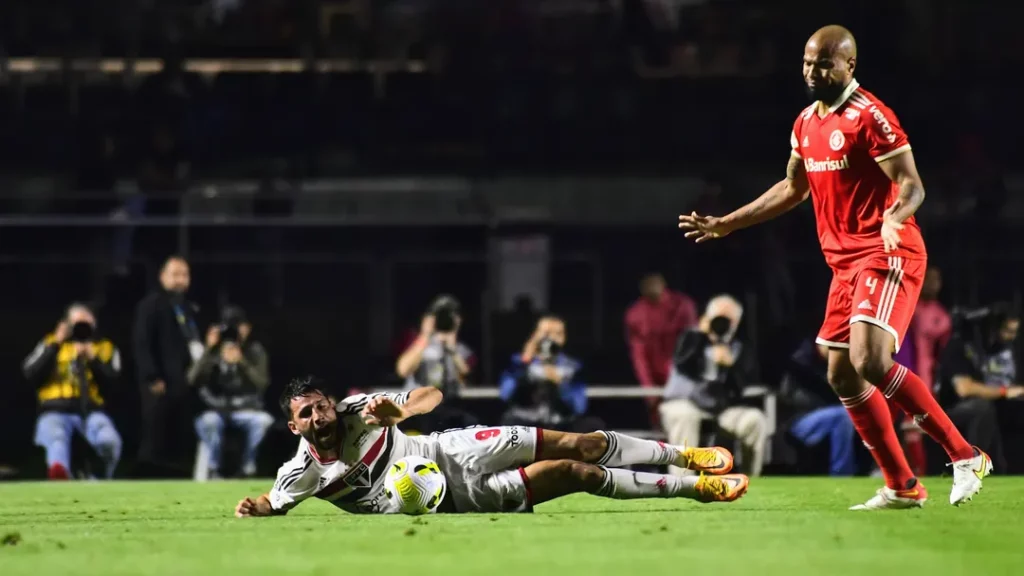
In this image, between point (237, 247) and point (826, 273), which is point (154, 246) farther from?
point (826, 273)

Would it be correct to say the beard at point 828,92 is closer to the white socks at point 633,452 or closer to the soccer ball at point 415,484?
the white socks at point 633,452

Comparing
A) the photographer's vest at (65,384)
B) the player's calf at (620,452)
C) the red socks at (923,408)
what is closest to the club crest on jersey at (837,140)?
the red socks at (923,408)

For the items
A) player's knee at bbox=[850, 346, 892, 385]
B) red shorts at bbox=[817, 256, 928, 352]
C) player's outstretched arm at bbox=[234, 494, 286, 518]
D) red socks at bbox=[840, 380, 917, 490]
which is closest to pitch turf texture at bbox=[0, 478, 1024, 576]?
player's outstretched arm at bbox=[234, 494, 286, 518]

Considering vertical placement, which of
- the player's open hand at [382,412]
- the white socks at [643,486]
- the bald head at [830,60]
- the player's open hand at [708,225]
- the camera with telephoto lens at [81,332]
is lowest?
the white socks at [643,486]

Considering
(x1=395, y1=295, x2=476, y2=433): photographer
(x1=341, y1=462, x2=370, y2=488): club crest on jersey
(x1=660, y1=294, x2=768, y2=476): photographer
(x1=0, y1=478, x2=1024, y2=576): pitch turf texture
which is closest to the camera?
(x1=0, y1=478, x2=1024, y2=576): pitch turf texture

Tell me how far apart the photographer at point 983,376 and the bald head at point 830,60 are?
5.76 metres

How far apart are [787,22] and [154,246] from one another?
8048 mm

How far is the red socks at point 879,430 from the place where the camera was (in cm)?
768

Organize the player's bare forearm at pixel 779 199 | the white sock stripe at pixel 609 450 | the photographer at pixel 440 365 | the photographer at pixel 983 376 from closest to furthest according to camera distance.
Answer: the white sock stripe at pixel 609 450 < the player's bare forearm at pixel 779 199 < the photographer at pixel 983 376 < the photographer at pixel 440 365

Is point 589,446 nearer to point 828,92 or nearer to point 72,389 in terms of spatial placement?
point 828,92

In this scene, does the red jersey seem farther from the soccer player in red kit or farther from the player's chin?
the player's chin

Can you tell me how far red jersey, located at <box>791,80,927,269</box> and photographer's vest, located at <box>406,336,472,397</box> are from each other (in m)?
5.78

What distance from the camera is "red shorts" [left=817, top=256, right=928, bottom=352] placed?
7414 millimetres

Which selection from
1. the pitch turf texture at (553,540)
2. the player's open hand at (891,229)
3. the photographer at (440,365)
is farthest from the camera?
the photographer at (440,365)
